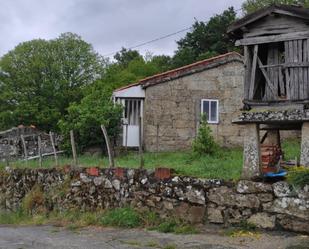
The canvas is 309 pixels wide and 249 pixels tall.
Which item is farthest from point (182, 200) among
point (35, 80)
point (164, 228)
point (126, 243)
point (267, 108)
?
point (35, 80)

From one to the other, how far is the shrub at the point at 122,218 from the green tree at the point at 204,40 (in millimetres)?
26704

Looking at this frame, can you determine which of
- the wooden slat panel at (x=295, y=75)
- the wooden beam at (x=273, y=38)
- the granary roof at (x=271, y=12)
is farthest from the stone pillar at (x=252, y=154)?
the granary roof at (x=271, y=12)

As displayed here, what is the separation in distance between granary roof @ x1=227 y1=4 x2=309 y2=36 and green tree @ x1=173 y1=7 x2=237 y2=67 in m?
26.2

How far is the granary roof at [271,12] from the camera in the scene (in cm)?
988

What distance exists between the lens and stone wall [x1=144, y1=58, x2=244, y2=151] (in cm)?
2159

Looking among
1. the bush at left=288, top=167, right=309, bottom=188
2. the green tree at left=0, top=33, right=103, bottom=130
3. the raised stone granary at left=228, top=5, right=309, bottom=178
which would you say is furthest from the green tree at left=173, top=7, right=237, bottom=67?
the bush at left=288, top=167, right=309, bottom=188

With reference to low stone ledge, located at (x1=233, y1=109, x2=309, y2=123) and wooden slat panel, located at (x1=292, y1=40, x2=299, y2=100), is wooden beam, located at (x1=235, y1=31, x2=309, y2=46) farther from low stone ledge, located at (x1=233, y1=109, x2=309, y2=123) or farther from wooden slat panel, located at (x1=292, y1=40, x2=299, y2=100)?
low stone ledge, located at (x1=233, y1=109, x2=309, y2=123)

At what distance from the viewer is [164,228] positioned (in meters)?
10.1

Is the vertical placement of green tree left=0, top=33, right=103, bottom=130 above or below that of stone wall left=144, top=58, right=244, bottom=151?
above

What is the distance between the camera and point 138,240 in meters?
9.34

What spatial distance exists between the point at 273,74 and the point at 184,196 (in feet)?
10.5

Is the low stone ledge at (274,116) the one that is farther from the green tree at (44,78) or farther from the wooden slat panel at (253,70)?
the green tree at (44,78)

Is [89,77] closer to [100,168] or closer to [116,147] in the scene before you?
[116,147]

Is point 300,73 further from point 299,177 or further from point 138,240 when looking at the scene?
point 138,240
